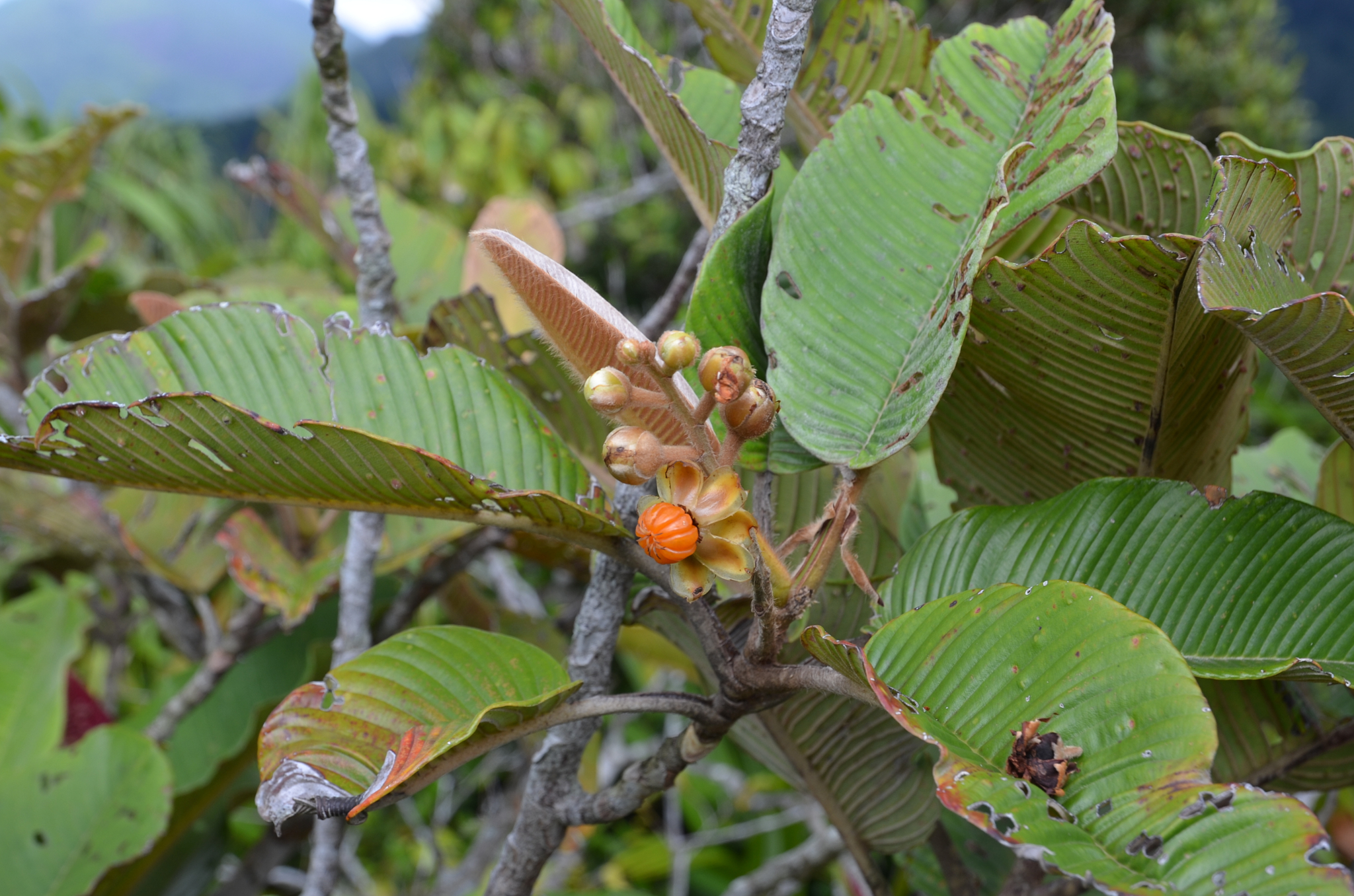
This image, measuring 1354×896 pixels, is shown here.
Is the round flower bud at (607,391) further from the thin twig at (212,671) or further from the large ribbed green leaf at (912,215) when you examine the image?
the thin twig at (212,671)

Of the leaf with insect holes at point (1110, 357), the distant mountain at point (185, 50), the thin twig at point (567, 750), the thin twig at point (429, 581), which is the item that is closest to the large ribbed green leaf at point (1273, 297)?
the leaf with insect holes at point (1110, 357)

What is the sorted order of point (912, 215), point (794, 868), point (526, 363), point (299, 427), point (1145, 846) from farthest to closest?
1. point (794, 868)
2. point (526, 363)
3. point (912, 215)
4. point (299, 427)
5. point (1145, 846)

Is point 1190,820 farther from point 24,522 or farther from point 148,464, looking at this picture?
point 24,522

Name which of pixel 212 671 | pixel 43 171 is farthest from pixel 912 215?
pixel 43 171

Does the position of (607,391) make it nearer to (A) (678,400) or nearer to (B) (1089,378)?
(A) (678,400)

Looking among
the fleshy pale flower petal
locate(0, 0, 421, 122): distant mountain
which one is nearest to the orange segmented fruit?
the fleshy pale flower petal

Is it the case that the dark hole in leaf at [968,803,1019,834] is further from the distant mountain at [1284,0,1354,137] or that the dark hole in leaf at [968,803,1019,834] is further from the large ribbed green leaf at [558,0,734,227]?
the distant mountain at [1284,0,1354,137]
